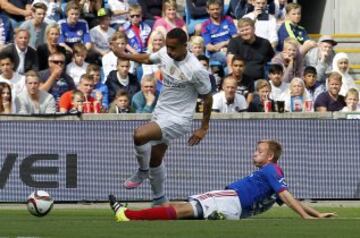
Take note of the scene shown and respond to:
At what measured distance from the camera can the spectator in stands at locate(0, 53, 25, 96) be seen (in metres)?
21.2

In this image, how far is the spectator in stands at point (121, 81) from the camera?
72.0 feet

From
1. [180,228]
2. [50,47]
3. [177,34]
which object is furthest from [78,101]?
[180,228]

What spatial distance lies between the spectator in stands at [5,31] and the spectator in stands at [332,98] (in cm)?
539

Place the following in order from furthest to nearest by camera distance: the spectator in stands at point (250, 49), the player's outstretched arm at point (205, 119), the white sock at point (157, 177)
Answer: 1. the spectator in stands at point (250, 49)
2. the white sock at point (157, 177)
3. the player's outstretched arm at point (205, 119)

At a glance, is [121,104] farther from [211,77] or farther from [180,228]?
[180,228]

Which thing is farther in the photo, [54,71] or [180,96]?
[54,71]

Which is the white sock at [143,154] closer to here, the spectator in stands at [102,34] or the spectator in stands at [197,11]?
the spectator in stands at [102,34]

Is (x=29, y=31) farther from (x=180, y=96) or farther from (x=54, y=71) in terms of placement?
(x=180, y=96)

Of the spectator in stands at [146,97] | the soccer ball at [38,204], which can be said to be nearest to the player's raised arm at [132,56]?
the soccer ball at [38,204]

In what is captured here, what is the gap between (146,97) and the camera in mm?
21453

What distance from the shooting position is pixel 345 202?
20750 mm

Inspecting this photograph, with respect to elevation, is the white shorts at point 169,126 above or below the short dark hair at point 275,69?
below

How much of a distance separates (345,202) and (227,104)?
246 centimetres

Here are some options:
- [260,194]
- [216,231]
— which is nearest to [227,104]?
[260,194]
